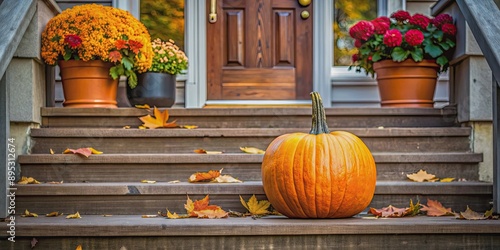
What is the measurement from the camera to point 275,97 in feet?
18.1

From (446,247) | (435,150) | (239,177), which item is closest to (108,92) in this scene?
(239,177)

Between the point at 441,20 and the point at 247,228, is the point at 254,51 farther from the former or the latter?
the point at 247,228

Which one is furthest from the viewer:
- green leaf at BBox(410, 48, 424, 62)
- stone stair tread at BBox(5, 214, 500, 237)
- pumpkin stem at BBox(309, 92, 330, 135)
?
green leaf at BBox(410, 48, 424, 62)

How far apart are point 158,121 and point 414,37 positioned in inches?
61.5

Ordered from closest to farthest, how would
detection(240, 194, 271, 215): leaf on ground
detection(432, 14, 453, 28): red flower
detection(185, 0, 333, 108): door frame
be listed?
detection(240, 194, 271, 215): leaf on ground → detection(432, 14, 453, 28): red flower → detection(185, 0, 333, 108): door frame

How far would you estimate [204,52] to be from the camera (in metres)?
5.46

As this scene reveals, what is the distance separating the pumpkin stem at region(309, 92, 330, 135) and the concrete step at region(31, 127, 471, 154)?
72cm

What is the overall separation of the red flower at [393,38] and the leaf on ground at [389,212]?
1.47 metres

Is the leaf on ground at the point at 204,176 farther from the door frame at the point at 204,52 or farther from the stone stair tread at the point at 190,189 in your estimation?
the door frame at the point at 204,52

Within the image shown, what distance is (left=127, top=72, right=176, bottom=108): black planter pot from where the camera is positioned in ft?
14.5

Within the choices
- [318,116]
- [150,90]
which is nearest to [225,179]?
[318,116]

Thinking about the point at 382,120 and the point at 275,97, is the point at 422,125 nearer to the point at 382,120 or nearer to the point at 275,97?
the point at 382,120

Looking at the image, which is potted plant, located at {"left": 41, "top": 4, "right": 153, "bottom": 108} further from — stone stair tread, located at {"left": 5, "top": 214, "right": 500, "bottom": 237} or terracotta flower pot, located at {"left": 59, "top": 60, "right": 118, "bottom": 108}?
stone stair tread, located at {"left": 5, "top": 214, "right": 500, "bottom": 237}

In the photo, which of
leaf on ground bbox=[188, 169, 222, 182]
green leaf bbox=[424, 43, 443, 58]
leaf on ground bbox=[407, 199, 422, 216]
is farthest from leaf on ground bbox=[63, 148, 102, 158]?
green leaf bbox=[424, 43, 443, 58]
